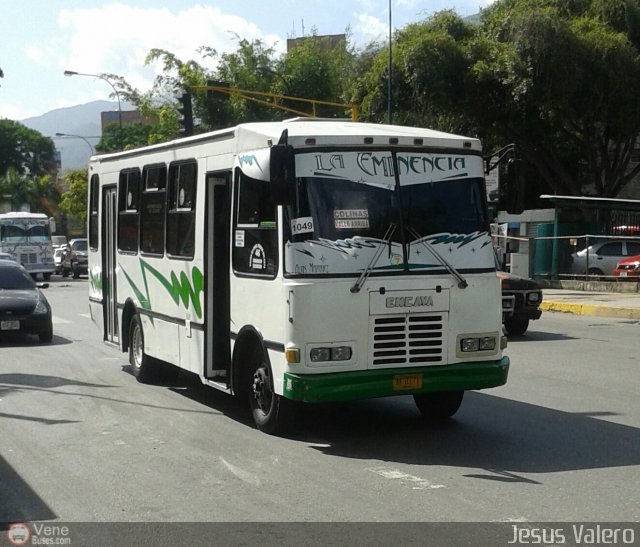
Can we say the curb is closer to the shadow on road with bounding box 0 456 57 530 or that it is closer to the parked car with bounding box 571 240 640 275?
→ the parked car with bounding box 571 240 640 275

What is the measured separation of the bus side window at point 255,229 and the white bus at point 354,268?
0.06 ft

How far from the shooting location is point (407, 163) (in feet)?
30.3

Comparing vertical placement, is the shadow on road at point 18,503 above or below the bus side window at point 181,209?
below

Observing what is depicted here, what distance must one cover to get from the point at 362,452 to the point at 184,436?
1.86m

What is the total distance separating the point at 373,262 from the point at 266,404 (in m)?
1.74

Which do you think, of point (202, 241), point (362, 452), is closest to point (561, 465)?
point (362, 452)

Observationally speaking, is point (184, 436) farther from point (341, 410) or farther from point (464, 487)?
point (464, 487)

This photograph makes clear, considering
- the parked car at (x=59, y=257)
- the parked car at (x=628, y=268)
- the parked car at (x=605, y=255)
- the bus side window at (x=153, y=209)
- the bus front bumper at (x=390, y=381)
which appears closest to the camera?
the bus front bumper at (x=390, y=381)

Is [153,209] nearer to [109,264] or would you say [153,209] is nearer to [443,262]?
[109,264]

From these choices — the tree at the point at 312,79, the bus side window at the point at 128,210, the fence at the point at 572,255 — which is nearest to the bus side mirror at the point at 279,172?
the bus side window at the point at 128,210

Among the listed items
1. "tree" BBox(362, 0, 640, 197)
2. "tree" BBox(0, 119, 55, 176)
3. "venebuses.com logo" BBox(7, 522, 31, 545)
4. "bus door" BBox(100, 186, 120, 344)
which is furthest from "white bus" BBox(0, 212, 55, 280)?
"tree" BBox(0, 119, 55, 176)

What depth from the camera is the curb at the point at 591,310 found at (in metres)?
23.3

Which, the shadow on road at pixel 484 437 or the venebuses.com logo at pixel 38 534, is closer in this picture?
the venebuses.com logo at pixel 38 534

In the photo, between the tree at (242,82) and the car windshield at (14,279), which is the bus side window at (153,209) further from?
the tree at (242,82)
